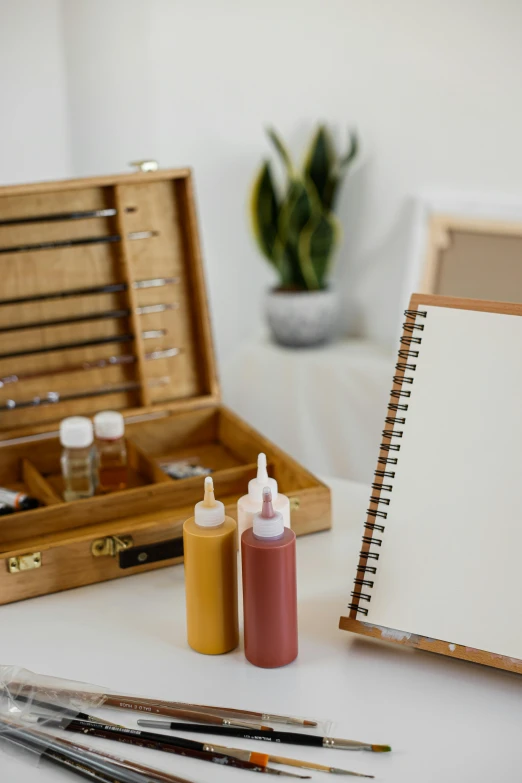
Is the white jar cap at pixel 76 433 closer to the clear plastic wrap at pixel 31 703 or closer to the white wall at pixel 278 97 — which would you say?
the clear plastic wrap at pixel 31 703

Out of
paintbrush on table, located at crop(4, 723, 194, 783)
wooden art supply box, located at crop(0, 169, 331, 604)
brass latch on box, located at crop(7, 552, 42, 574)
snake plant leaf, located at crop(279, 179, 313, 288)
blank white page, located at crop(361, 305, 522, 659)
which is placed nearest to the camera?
paintbrush on table, located at crop(4, 723, 194, 783)

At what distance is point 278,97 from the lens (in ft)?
7.43

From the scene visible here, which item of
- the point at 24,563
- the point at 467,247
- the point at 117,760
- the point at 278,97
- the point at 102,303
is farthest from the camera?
the point at 278,97

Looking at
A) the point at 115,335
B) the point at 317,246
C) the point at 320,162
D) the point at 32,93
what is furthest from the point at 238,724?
the point at 32,93

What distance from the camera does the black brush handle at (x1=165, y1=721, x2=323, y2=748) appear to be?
0.73 metres

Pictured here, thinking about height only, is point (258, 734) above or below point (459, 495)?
below

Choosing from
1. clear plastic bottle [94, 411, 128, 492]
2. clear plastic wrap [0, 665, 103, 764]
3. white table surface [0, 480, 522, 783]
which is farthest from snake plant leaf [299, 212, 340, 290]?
clear plastic wrap [0, 665, 103, 764]

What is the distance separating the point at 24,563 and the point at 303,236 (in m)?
1.33

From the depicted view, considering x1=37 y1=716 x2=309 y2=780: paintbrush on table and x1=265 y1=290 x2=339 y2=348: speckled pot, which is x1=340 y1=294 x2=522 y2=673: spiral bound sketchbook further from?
x1=265 y1=290 x2=339 y2=348: speckled pot

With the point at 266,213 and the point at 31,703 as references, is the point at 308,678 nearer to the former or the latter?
the point at 31,703

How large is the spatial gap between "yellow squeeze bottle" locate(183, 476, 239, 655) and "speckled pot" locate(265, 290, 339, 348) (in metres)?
1.36

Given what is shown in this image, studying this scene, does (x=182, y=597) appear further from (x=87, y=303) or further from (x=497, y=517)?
(x=87, y=303)

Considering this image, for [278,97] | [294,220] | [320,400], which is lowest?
[320,400]

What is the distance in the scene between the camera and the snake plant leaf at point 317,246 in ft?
6.87
